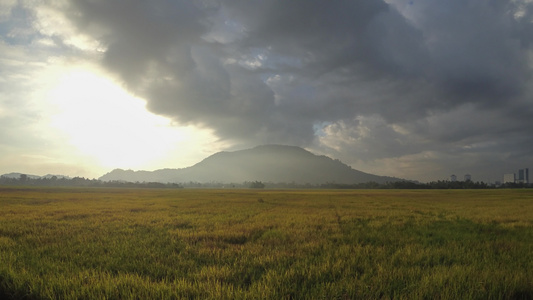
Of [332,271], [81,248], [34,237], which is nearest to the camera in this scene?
[332,271]

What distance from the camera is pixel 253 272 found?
604 cm

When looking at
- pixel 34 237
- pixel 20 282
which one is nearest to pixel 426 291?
pixel 20 282

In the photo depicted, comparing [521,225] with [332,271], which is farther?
[521,225]

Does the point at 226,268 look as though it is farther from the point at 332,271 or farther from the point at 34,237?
the point at 34,237

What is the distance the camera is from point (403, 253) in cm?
778

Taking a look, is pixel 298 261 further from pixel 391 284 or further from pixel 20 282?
pixel 20 282

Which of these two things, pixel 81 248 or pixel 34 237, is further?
pixel 34 237

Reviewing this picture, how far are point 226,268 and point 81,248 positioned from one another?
18.1 feet

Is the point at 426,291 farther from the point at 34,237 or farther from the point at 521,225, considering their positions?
the point at 521,225

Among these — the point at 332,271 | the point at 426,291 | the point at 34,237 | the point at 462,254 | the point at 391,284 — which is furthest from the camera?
the point at 34,237

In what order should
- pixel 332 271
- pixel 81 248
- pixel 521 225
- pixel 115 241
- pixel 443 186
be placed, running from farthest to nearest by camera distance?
pixel 443 186 < pixel 521 225 < pixel 115 241 < pixel 81 248 < pixel 332 271

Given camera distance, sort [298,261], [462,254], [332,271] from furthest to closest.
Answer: [462,254], [298,261], [332,271]

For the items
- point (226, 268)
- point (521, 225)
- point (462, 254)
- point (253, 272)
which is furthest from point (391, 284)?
point (521, 225)

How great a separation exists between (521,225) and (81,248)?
20.6 metres
